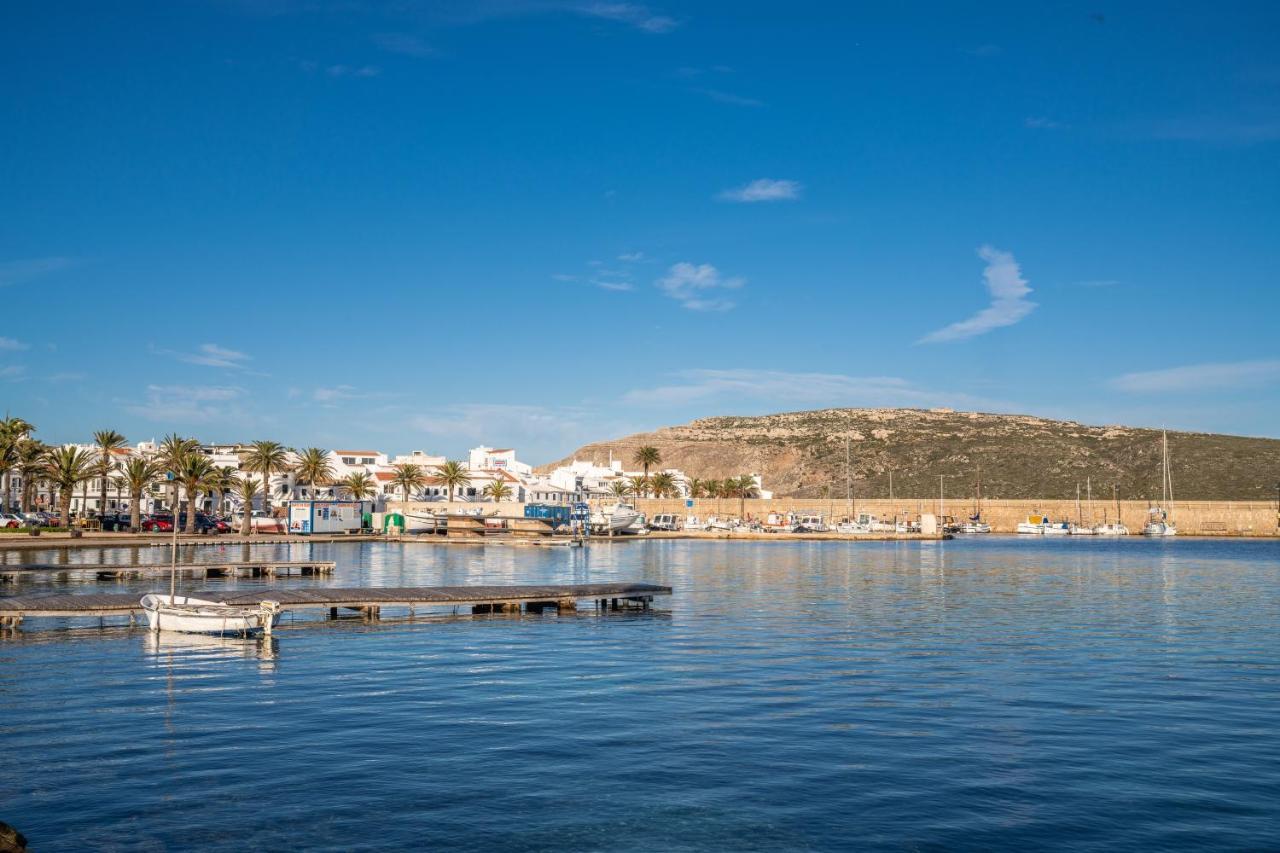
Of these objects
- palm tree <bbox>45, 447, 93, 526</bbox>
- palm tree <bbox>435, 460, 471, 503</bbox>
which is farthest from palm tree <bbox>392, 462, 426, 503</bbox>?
palm tree <bbox>45, 447, 93, 526</bbox>

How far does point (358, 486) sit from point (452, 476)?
14370 mm

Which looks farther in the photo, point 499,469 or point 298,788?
point 499,469

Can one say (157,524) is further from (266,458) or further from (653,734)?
(653,734)

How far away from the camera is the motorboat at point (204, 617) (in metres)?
38.5

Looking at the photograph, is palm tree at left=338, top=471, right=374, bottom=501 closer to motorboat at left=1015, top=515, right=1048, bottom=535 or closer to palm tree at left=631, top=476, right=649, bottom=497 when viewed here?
palm tree at left=631, top=476, right=649, bottom=497

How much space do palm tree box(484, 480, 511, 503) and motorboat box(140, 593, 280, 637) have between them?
12170 centimetres

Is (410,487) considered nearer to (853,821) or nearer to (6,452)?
(6,452)

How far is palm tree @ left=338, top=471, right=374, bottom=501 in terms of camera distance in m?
144

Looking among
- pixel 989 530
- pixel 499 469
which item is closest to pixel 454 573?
pixel 499 469

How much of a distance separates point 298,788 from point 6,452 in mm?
88869

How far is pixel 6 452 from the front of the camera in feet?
300

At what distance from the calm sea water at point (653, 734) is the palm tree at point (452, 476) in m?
107

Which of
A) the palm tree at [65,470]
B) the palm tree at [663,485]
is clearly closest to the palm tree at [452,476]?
the palm tree at [663,485]

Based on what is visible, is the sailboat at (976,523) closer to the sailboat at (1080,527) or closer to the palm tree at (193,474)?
the sailboat at (1080,527)
